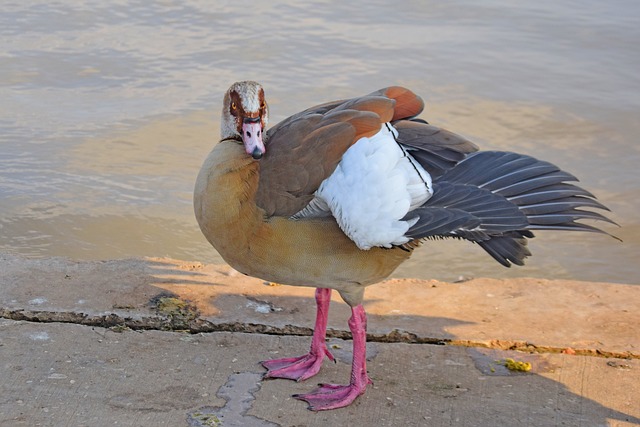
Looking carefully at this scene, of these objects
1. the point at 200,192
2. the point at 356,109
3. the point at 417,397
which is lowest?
the point at 417,397

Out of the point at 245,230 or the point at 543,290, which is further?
the point at 543,290

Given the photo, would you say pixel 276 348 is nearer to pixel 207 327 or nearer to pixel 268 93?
pixel 207 327

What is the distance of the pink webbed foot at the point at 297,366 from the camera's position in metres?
4.26

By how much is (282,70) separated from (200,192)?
19.2ft

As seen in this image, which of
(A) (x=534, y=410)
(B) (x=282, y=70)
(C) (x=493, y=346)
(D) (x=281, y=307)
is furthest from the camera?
(B) (x=282, y=70)

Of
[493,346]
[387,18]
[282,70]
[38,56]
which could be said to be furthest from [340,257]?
[387,18]

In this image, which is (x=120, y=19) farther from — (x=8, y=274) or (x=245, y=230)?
(x=245, y=230)

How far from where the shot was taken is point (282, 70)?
9852 mm

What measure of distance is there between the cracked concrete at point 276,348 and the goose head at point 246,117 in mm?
992

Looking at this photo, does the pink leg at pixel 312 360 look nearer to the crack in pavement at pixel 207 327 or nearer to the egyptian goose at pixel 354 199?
the egyptian goose at pixel 354 199

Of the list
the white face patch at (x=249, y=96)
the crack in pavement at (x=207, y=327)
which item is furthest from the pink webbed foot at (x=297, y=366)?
the white face patch at (x=249, y=96)

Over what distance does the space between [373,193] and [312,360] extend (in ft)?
3.14

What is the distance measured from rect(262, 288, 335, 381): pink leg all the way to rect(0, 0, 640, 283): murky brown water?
2.31 meters

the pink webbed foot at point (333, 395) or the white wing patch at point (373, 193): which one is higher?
the white wing patch at point (373, 193)
